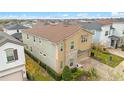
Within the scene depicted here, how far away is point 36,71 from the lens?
3.10 metres

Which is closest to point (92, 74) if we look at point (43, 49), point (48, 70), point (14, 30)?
point (48, 70)

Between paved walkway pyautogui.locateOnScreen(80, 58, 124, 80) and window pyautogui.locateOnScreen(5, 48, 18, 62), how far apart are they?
1.54 metres

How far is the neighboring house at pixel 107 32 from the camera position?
123 inches

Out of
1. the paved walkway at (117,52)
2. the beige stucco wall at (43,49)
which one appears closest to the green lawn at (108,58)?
the paved walkway at (117,52)

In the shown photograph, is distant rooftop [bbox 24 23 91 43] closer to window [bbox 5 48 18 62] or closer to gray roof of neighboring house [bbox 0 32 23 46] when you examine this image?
gray roof of neighboring house [bbox 0 32 23 46]

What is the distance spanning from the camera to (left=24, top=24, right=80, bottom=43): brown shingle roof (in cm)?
297

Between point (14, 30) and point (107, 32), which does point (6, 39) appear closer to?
point (14, 30)

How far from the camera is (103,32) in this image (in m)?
3.25

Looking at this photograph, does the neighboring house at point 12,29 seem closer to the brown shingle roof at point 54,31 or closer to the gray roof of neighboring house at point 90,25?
the brown shingle roof at point 54,31

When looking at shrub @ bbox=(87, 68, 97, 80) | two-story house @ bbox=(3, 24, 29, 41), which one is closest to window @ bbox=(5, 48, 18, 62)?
two-story house @ bbox=(3, 24, 29, 41)
